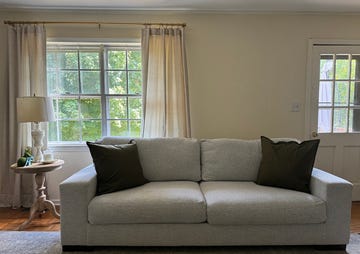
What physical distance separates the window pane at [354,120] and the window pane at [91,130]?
314 centimetres

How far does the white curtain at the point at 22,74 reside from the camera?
3232 mm

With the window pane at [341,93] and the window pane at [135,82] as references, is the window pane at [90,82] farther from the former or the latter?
the window pane at [341,93]

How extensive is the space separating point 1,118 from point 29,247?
1.68 metres

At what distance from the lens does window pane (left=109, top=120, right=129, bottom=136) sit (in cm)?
354

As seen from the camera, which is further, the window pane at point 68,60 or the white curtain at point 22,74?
the window pane at point 68,60

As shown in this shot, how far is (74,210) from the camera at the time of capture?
226cm

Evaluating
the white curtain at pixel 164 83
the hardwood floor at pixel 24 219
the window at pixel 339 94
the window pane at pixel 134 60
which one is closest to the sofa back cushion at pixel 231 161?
the white curtain at pixel 164 83

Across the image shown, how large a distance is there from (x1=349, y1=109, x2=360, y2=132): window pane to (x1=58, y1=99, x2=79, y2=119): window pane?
3.40 meters

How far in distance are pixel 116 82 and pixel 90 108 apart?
0.45 meters

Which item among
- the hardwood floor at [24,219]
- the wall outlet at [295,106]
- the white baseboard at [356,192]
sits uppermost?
the wall outlet at [295,106]

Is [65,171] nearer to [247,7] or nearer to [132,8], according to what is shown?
[132,8]

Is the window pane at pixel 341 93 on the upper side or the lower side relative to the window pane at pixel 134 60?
lower

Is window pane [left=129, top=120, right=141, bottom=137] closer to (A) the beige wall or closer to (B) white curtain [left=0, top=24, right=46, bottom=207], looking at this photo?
(A) the beige wall

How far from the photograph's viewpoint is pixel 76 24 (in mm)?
3334
